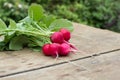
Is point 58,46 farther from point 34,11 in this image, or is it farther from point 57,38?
point 34,11

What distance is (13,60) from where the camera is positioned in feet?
4.05

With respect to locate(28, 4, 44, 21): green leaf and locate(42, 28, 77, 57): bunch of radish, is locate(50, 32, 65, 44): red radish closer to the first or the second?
locate(42, 28, 77, 57): bunch of radish

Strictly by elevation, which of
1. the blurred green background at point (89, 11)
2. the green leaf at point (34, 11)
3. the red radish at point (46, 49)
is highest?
the green leaf at point (34, 11)

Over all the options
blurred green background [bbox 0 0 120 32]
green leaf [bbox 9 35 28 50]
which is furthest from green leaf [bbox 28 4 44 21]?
blurred green background [bbox 0 0 120 32]

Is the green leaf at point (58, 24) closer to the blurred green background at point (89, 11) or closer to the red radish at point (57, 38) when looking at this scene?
the red radish at point (57, 38)

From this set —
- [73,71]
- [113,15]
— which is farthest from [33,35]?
[113,15]

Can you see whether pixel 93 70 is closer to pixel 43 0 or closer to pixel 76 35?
pixel 76 35

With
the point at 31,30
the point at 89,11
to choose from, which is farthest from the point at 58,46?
the point at 89,11

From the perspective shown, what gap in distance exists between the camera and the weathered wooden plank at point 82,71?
1073 millimetres

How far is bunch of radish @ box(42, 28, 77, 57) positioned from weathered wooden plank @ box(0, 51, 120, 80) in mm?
68

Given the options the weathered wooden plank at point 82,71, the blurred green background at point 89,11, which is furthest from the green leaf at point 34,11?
the blurred green background at point 89,11

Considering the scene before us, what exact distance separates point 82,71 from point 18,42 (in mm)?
325

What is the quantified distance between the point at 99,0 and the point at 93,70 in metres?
3.51

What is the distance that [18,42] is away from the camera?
4.40 feet
